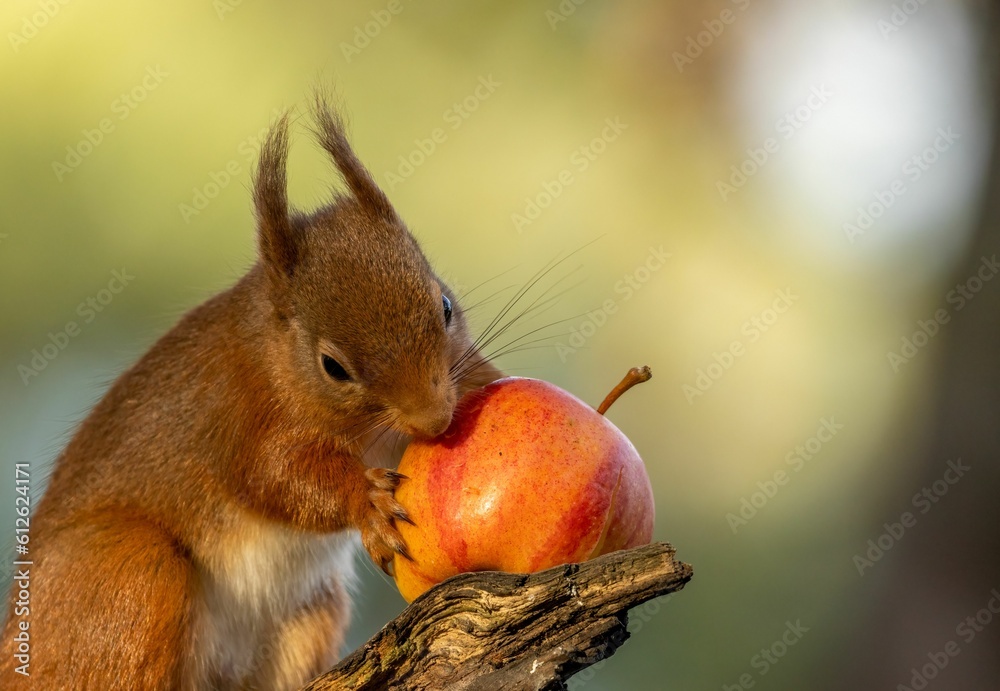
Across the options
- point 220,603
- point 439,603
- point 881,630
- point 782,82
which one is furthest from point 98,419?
point 782,82

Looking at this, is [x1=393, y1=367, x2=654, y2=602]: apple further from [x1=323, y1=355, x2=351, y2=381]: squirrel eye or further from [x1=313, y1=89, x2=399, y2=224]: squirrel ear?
[x1=313, y1=89, x2=399, y2=224]: squirrel ear

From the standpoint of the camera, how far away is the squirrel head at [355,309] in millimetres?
1983

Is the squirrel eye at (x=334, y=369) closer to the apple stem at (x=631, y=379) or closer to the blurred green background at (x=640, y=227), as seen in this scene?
the apple stem at (x=631, y=379)

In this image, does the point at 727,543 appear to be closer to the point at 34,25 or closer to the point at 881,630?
the point at 881,630

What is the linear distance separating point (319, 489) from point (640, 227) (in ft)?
10.0

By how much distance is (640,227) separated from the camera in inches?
191

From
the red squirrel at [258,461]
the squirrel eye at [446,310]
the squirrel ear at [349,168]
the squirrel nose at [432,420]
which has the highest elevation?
the squirrel ear at [349,168]

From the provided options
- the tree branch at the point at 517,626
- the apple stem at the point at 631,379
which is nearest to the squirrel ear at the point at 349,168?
the apple stem at the point at 631,379

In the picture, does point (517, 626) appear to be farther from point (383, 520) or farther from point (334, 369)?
point (334, 369)

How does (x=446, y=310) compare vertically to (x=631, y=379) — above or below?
below

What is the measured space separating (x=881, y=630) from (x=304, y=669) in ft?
8.47

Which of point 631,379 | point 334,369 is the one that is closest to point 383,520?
point 334,369

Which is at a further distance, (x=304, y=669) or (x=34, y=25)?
(x=34, y=25)

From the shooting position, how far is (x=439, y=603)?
1.81m
